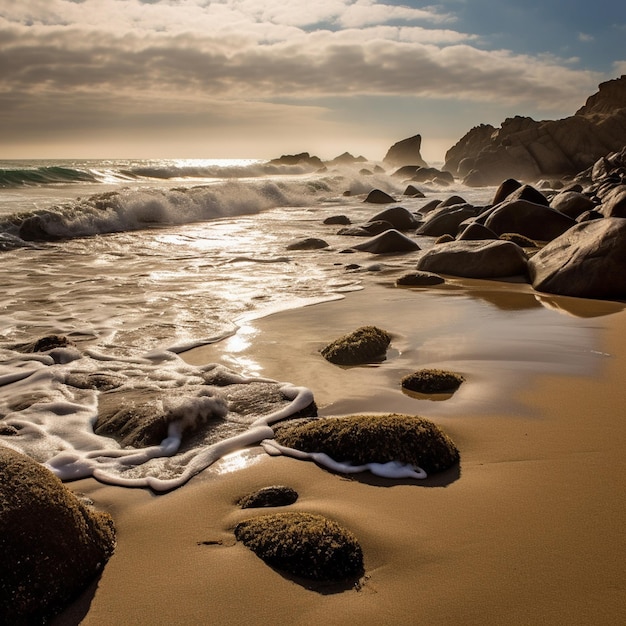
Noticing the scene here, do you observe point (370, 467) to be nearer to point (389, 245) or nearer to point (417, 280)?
point (417, 280)

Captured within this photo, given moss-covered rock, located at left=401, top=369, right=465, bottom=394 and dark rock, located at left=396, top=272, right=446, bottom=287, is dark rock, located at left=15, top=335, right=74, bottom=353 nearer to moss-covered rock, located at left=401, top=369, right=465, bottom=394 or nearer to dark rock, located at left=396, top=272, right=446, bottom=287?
moss-covered rock, located at left=401, top=369, right=465, bottom=394

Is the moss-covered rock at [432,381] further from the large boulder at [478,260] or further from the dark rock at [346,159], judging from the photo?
the dark rock at [346,159]

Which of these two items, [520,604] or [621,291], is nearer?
[520,604]

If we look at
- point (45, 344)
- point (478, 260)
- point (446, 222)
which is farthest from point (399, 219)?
point (45, 344)

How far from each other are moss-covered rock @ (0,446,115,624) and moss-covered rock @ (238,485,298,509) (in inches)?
23.3

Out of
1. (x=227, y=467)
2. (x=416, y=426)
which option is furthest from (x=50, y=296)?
(x=416, y=426)

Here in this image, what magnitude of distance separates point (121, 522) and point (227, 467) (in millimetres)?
601

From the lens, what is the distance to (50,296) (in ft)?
23.0

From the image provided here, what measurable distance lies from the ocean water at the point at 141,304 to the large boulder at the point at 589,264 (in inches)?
94.7

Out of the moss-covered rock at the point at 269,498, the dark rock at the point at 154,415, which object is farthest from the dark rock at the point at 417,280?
the moss-covered rock at the point at 269,498

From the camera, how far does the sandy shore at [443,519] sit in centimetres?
184

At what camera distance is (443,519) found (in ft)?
7.60

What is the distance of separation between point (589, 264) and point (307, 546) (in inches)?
224

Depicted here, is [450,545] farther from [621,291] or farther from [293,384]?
[621,291]
